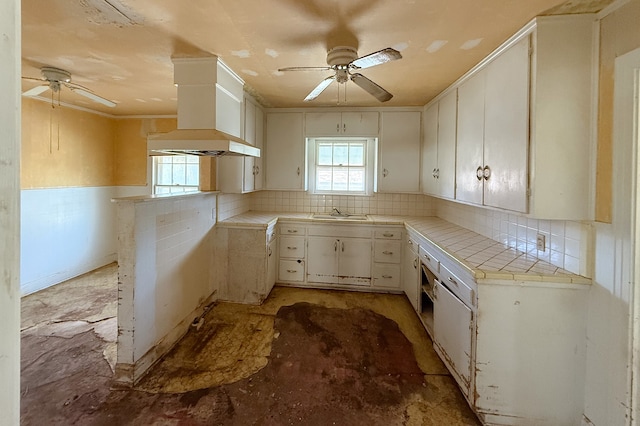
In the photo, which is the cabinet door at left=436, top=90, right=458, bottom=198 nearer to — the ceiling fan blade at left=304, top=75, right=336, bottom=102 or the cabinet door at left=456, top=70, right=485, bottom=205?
the cabinet door at left=456, top=70, right=485, bottom=205

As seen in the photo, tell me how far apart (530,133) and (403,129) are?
2.27 m

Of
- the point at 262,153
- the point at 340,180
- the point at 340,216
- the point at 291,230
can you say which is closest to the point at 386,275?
the point at 340,216

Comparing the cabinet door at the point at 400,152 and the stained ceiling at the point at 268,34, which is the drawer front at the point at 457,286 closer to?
the stained ceiling at the point at 268,34

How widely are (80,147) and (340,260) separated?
4032mm

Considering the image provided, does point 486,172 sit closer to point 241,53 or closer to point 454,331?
point 454,331

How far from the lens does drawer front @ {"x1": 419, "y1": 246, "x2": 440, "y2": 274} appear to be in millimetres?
2605

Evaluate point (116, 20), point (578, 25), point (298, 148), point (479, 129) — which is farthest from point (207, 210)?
point (578, 25)

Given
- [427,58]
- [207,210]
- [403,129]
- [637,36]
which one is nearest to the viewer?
[637,36]

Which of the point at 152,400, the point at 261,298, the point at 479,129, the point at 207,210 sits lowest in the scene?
the point at 152,400

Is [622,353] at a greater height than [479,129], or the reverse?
[479,129]

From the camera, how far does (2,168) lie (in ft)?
1.65

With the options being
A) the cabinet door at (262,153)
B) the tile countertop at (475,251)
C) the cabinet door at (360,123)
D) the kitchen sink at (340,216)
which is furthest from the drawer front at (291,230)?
the cabinet door at (360,123)

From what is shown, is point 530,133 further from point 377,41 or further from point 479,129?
point 377,41

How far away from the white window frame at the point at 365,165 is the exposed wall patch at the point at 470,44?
2.08m
